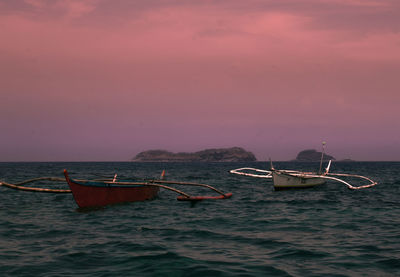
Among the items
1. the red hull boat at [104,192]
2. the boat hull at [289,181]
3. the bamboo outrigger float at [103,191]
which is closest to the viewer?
the bamboo outrigger float at [103,191]

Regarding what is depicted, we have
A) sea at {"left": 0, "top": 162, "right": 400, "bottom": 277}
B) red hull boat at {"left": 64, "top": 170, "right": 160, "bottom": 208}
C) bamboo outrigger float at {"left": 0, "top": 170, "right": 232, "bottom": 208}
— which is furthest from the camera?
red hull boat at {"left": 64, "top": 170, "right": 160, "bottom": 208}

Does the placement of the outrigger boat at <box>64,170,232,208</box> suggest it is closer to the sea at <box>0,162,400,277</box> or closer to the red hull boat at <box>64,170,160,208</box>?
the red hull boat at <box>64,170,160,208</box>

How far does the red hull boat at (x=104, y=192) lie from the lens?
1731 centimetres

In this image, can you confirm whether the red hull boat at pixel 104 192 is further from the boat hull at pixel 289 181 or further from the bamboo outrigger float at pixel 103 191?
the boat hull at pixel 289 181

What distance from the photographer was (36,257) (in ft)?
32.3

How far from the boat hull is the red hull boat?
12078 millimetres

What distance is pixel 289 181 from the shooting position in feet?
102

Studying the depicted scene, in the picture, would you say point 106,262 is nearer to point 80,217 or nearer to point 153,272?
point 153,272

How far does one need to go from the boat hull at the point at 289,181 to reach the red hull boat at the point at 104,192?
12078 mm

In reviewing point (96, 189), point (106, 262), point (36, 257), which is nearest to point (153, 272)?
point (106, 262)

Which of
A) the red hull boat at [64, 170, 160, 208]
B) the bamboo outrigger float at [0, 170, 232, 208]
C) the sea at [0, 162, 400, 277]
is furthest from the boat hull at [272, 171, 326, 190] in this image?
the red hull boat at [64, 170, 160, 208]

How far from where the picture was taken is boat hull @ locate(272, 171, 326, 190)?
30750 millimetres

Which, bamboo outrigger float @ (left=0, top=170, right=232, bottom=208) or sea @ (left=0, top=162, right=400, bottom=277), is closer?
sea @ (left=0, top=162, right=400, bottom=277)

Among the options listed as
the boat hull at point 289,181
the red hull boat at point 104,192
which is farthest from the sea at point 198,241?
the boat hull at point 289,181
